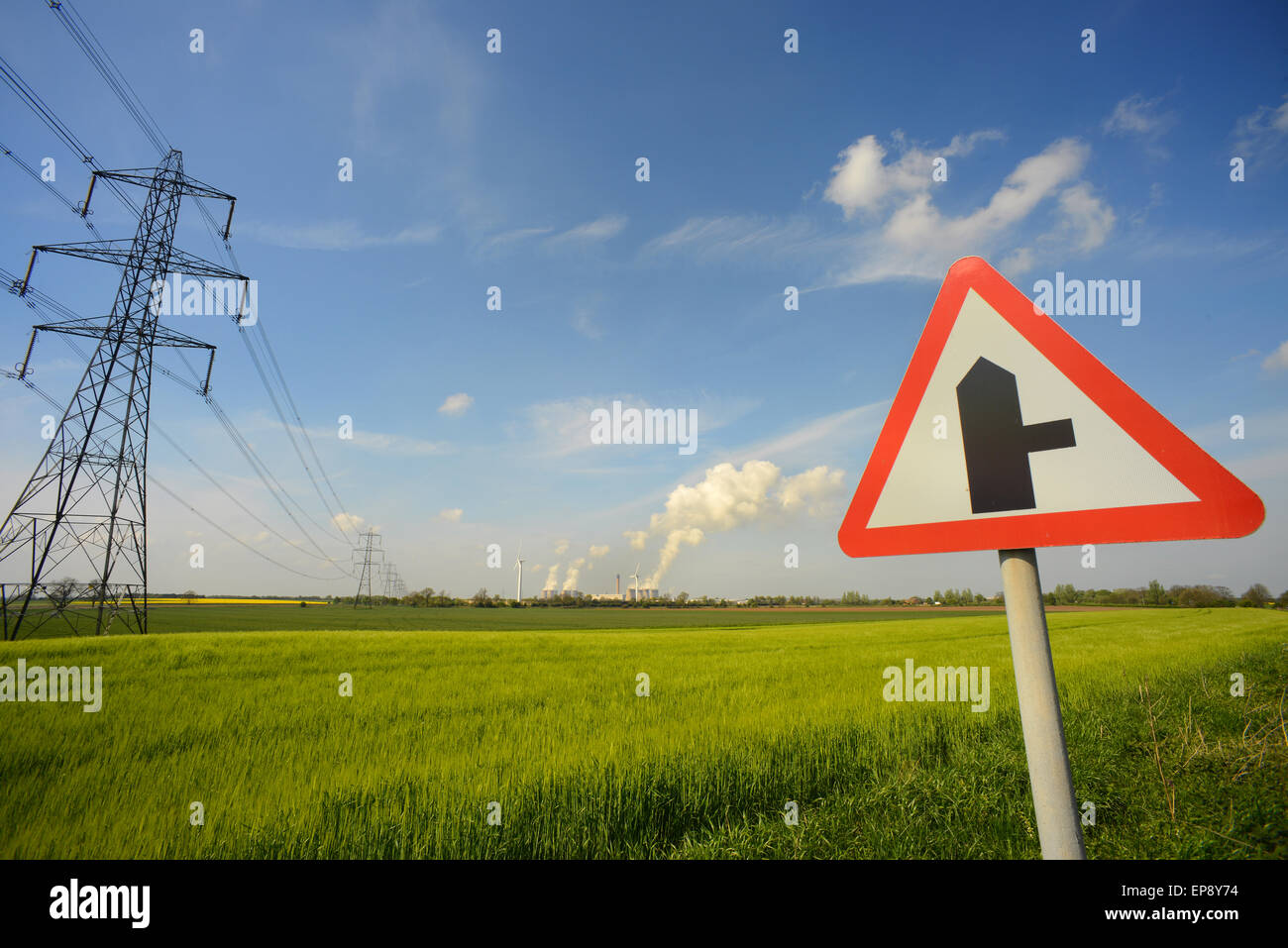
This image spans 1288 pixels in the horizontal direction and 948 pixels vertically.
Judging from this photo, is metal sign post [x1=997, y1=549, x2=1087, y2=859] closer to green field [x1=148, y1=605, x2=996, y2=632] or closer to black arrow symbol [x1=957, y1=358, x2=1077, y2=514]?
black arrow symbol [x1=957, y1=358, x2=1077, y2=514]

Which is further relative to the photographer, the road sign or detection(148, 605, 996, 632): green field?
detection(148, 605, 996, 632): green field

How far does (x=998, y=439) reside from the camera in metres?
2.29

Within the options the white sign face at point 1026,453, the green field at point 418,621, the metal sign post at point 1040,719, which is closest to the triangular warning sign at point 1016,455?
the white sign face at point 1026,453

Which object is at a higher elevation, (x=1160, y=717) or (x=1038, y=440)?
(x=1038, y=440)

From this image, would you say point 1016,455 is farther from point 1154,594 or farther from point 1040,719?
point 1154,594

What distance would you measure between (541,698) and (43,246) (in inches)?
1285

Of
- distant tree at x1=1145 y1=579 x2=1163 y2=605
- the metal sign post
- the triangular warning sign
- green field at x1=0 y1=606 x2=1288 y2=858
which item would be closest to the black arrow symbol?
the triangular warning sign

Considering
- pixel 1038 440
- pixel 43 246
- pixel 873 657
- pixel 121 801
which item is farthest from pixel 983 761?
pixel 43 246

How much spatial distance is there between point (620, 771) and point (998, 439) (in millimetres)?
5480

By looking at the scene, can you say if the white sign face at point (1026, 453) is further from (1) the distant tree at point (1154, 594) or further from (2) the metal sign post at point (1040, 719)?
(1) the distant tree at point (1154, 594)

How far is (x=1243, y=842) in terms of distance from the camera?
4.24 metres

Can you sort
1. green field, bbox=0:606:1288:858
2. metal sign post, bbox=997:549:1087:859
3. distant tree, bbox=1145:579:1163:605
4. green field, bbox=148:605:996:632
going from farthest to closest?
distant tree, bbox=1145:579:1163:605
green field, bbox=148:605:996:632
green field, bbox=0:606:1288:858
metal sign post, bbox=997:549:1087:859

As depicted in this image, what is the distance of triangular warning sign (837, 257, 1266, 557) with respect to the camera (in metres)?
1.95
